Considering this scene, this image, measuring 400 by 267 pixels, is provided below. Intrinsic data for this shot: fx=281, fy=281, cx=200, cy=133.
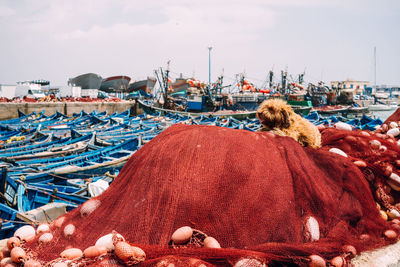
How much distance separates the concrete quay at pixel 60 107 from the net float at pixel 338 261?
26934 mm

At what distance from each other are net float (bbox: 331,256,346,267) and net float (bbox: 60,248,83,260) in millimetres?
1746

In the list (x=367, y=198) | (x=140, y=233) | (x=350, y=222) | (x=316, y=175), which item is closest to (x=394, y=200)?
(x=367, y=198)

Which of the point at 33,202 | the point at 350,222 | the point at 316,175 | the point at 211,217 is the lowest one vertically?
the point at 33,202

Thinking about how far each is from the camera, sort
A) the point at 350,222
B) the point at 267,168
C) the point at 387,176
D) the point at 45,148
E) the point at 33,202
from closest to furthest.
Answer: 1. the point at 267,168
2. the point at 350,222
3. the point at 387,176
4. the point at 33,202
5. the point at 45,148

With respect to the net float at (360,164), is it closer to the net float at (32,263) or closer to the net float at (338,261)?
the net float at (338,261)

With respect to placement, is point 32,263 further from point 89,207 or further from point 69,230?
point 89,207

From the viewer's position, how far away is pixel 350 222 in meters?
2.51

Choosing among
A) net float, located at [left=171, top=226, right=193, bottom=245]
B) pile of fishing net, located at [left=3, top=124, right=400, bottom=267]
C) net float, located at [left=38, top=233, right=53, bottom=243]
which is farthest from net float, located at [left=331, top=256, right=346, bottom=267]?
net float, located at [left=38, top=233, right=53, bottom=243]

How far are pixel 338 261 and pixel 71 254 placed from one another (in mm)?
1856

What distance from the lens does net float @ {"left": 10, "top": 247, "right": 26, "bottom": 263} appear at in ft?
6.43

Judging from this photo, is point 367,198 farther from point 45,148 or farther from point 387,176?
point 45,148

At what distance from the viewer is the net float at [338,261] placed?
6.45 feet

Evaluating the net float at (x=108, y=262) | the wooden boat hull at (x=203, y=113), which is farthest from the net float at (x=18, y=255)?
the wooden boat hull at (x=203, y=113)

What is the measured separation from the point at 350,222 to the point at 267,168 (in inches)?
37.1
